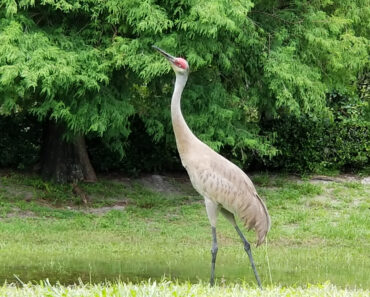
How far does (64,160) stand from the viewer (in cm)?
1623

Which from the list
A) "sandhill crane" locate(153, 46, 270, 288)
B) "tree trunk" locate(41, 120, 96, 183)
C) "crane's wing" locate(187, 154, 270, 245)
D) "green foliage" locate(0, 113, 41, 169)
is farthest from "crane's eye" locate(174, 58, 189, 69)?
"green foliage" locate(0, 113, 41, 169)

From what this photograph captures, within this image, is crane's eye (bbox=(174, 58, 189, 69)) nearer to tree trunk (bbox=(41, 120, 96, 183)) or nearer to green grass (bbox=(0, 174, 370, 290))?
green grass (bbox=(0, 174, 370, 290))

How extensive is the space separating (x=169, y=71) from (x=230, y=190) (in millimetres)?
4932

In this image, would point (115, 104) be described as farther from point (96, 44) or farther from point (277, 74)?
point (277, 74)

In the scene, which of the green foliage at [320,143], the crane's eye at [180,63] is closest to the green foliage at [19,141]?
the green foliage at [320,143]

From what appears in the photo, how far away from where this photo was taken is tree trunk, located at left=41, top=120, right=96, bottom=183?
52.9 feet

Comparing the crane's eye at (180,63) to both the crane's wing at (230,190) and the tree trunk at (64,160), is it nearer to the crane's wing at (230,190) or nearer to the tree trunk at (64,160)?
the crane's wing at (230,190)

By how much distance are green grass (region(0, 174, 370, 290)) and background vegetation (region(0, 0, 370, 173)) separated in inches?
48.7

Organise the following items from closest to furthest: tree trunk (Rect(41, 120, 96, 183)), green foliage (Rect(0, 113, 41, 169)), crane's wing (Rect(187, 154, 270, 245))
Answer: crane's wing (Rect(187, 154, 270, 245))
tree trunk (Rect(41, 120, 96, 183))
green foliage (Rect(0, 113, 41, 169))

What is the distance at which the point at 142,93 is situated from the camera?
596 inches

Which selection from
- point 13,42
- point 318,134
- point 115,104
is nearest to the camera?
point 13,42

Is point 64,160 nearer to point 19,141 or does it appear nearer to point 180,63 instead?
point 19,141

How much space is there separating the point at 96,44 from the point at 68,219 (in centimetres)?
332

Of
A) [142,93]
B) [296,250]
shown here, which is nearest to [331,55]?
[142,93]
